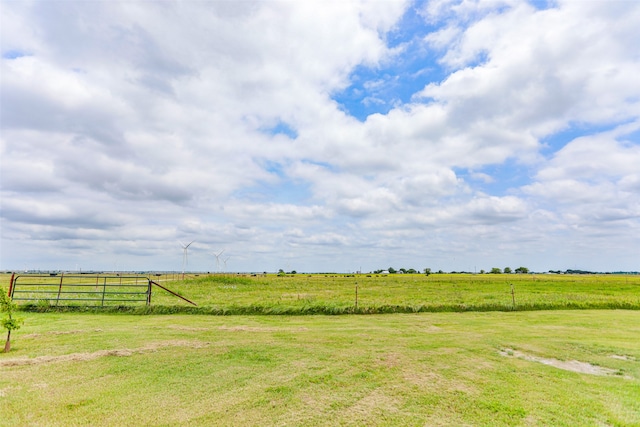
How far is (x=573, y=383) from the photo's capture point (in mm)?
7055

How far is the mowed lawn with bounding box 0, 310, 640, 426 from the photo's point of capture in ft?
18.1

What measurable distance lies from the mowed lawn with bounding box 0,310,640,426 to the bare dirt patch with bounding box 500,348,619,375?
53 mm

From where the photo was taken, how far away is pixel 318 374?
744 cm

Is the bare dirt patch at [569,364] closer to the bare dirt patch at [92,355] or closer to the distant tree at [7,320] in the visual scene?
the bare dirt patch at [92,355]

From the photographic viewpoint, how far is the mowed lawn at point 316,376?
5.52m

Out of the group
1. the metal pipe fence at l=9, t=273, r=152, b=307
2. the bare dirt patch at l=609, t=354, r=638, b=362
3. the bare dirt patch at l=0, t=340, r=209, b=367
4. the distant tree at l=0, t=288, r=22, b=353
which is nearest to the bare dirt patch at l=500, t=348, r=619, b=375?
the bare dirt patch at l=609, t=354, r=638, b=362

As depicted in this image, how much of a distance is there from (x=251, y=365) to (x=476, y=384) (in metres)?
5.07

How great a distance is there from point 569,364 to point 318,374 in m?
6.60

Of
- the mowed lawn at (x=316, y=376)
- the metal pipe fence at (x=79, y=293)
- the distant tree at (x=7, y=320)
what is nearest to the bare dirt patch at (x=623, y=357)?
the mowed lawn at (x=316, y=376)

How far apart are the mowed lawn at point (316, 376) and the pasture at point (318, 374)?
0.03 meters

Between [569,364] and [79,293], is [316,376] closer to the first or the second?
[569,364]

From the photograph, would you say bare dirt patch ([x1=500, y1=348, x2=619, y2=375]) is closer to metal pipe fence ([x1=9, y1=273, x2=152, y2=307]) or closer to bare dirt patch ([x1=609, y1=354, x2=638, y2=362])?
bare dirt patch ([x1=609, y1=354, x2=638, y2=362])

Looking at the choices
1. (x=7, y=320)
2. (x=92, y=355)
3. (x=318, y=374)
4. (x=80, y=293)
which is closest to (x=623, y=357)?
(x=318, y=374)

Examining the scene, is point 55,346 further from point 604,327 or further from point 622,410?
point 604,327
